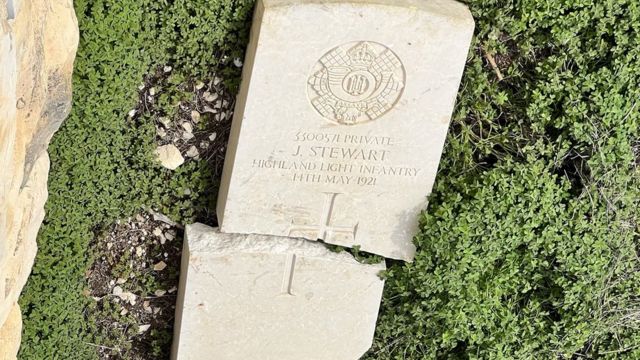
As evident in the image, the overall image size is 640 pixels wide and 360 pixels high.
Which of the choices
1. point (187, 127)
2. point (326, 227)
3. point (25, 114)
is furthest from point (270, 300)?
point (25, 114)

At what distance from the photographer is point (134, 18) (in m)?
3.56

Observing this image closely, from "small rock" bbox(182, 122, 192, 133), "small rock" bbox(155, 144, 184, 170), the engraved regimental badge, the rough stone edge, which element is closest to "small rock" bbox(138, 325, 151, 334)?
"small rock" bbox(155, 144, 184, 170)

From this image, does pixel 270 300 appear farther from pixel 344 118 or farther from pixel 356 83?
pixel 356 83

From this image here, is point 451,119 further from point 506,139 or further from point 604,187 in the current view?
point 604,187

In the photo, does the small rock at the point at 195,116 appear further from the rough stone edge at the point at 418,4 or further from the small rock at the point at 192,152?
the rough stone edge at the point at 418,4

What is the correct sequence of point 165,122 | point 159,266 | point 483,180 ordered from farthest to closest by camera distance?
1. point 159,266
2. point 483,180
3. point 165,122

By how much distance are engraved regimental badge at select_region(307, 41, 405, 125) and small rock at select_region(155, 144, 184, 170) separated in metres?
0.65

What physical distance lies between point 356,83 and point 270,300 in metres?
1.12

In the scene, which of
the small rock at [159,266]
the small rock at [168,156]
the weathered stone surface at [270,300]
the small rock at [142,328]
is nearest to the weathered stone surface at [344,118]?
the weathered stone surface at [270,300]

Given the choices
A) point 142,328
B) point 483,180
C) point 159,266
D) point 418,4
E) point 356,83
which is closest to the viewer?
point 418,4

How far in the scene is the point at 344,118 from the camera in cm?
378

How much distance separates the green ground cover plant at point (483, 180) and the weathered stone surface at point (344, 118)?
18cm

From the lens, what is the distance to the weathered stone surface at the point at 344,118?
3.54 m

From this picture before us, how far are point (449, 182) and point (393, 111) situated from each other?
19.6 inches
